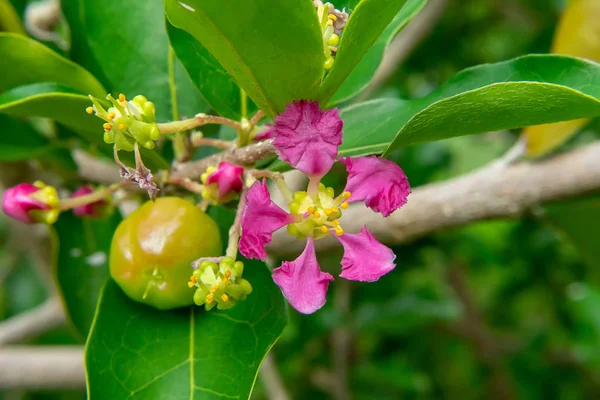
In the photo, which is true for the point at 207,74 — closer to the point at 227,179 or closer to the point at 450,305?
the point at 227,179

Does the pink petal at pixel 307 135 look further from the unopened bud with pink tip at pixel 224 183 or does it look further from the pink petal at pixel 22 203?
the pink petal at pixel 22 203

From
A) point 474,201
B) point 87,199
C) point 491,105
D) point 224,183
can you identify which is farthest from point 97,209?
point 474,201

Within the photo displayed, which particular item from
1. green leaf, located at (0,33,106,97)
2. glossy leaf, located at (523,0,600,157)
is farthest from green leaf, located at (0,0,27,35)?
glossy leaf, located at (523,0,600,157)

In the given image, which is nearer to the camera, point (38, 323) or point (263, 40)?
point (263, 40)

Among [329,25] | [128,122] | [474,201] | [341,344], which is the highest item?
[329,25]

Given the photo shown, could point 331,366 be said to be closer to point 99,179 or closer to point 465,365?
point 465,365

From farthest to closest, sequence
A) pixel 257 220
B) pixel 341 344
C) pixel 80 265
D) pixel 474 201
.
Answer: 1. pixel 341 344
2. pixel 474 201
3. pixel 80 265
4. pixel 257 220
